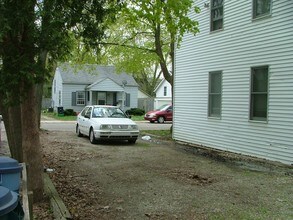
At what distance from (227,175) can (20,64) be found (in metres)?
5.68

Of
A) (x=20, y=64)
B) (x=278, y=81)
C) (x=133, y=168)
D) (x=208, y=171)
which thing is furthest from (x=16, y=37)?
(x=278, y=81)

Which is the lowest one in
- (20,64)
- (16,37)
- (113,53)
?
(20,64)

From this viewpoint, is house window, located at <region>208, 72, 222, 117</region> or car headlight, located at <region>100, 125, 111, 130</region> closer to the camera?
house window, located at <region>208, 72, 222, 117</region>

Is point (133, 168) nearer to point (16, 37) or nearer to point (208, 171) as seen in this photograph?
point (208, 171)

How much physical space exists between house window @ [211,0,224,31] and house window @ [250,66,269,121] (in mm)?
2687

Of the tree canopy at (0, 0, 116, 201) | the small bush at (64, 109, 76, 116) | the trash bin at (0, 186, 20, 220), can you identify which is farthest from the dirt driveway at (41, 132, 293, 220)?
the small bush at (64, 109, 76, 116)

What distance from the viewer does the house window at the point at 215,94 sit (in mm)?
13260

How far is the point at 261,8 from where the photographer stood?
11289 mm

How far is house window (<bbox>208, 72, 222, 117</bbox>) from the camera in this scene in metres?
13.3

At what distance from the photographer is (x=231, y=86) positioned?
1241 cm

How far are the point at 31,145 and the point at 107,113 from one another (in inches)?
364

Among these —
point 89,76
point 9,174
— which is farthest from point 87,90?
point 9,174

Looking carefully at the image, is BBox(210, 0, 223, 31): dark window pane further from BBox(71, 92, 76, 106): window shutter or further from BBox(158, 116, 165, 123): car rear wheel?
BBox(71, 92, 76, 106): window shutter

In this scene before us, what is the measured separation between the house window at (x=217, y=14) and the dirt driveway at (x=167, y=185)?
191 inches
